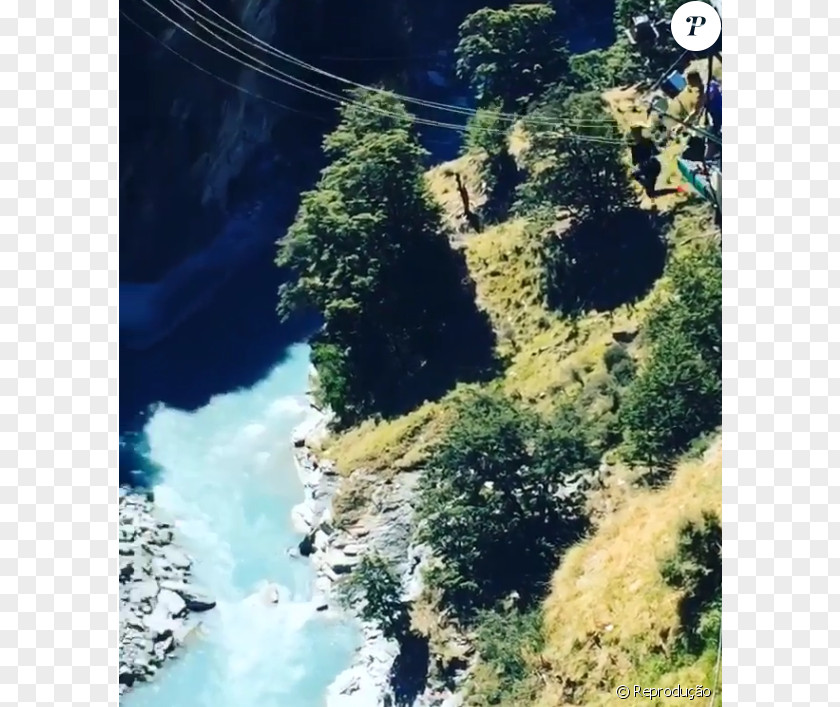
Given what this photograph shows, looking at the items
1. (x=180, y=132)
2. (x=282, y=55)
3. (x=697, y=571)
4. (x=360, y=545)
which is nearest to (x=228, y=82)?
(x=282, y=55)

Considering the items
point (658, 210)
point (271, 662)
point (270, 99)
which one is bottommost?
point (271, 662)

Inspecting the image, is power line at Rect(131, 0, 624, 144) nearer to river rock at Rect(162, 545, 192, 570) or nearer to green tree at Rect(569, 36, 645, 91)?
green tree at Rect(569, 36, 645, 91)

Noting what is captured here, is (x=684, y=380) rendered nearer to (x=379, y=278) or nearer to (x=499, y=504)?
(x=499, y=504)

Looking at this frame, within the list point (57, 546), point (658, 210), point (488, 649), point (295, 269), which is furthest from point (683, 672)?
point (295, 269)

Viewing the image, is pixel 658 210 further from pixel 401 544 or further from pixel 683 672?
pixel 683 672

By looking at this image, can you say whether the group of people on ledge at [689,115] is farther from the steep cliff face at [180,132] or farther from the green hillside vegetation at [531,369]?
the steep cliff face at [180,132]

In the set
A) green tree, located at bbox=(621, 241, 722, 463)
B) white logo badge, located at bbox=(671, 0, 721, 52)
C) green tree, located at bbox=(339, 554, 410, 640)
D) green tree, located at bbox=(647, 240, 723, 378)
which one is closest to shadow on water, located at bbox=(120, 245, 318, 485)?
green tree, located at bbox=(339, 554, 410, 640)
